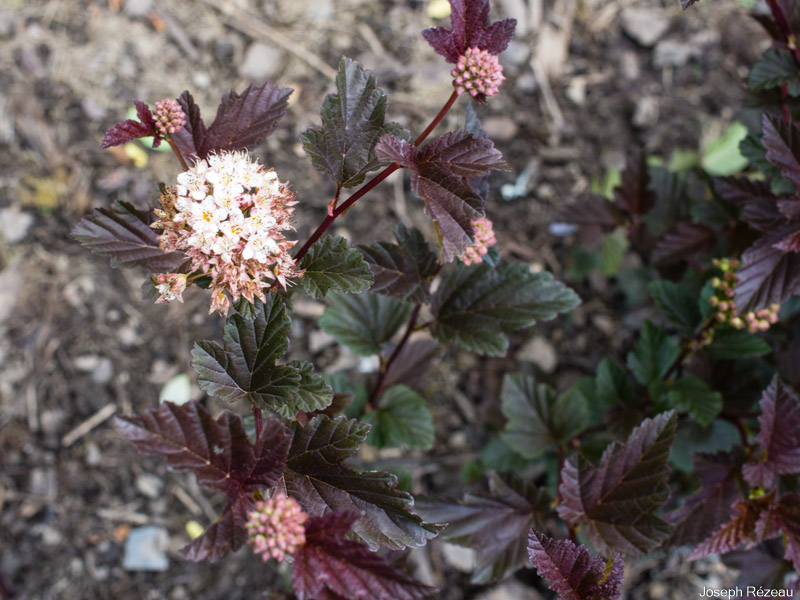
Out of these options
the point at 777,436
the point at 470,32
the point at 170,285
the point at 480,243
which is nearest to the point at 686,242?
the point at 777,436

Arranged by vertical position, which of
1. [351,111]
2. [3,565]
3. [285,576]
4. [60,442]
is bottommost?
[3,565]

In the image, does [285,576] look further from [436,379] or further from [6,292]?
[6,292]

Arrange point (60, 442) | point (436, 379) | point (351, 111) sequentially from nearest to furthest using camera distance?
point (351, 111), point (60, 442), point (436, 379)

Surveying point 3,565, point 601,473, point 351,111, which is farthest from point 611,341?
point 3,565

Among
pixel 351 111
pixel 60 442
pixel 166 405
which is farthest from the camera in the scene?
pixel 60 442

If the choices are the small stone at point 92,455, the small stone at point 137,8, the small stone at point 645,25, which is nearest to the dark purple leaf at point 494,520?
the small stone at point 92,455

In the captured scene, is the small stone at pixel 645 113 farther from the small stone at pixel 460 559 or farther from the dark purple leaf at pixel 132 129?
the dark purple leaf at pixel 132 129

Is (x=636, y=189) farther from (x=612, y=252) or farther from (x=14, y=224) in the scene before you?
(x=14, y=224)

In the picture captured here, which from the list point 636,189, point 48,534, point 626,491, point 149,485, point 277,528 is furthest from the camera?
point 149,485
